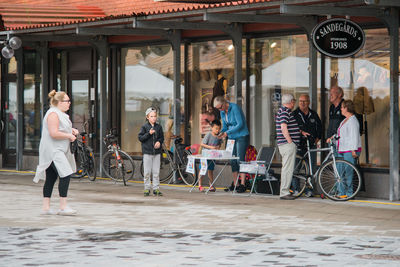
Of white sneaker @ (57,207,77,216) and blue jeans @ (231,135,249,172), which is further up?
blue jeans @ (231,135,249,172)

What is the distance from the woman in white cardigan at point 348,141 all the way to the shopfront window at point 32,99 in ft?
32.1

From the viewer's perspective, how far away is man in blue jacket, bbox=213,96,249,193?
52.9ft

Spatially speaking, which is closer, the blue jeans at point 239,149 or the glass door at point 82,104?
the blue jeans at point 239,149

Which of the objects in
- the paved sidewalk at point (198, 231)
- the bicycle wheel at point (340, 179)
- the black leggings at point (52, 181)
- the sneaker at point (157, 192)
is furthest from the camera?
the sneaker at point (157, 192)

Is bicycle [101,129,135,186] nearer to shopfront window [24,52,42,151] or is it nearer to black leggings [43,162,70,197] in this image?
shopfront window [24,52,42,151]

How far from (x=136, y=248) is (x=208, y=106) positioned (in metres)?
8.91

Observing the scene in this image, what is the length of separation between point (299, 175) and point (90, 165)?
18.6 ft

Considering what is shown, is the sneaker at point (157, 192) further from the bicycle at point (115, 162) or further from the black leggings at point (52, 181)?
the black leggings at point (52, 181)

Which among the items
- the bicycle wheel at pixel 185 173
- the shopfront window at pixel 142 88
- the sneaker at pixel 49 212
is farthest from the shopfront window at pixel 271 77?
the sneaker at pixel 49 212

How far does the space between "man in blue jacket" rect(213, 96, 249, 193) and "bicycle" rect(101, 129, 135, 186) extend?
2.82 meters

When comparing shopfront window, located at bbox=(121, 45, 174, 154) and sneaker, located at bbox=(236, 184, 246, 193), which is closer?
sneaker, located at bbox=(236, 184, 246, 193)

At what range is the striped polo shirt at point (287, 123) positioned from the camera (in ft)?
49.5

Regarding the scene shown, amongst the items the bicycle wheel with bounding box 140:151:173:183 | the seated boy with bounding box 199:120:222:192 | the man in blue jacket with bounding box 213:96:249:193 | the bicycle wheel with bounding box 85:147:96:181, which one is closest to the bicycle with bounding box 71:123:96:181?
the bicycle wheel with bounding box 85:147:96:181

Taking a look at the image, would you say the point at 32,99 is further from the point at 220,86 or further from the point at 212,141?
the point at 212,141
